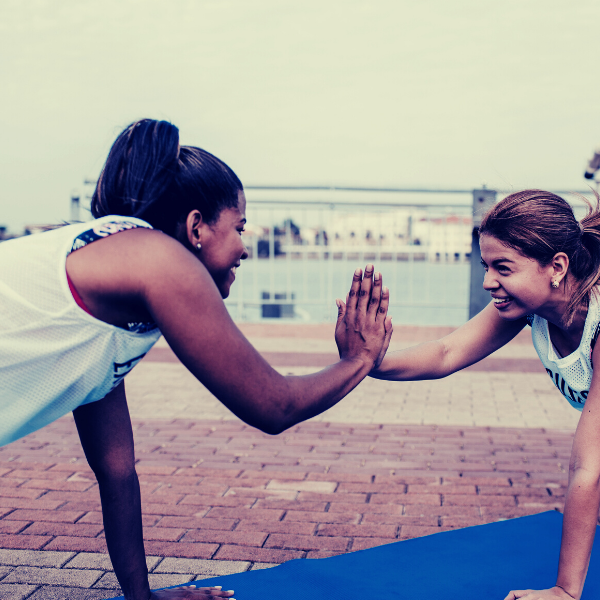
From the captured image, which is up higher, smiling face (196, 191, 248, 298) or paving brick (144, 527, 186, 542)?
smiling face (196, 191, 248, 298)

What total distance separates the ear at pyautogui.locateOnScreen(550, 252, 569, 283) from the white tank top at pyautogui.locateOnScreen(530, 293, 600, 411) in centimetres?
12

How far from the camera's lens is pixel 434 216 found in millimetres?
8477

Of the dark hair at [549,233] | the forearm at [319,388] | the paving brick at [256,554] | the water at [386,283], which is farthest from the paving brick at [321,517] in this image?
the water at [386,283]

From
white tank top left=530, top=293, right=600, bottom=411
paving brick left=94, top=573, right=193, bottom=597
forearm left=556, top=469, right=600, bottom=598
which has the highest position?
white tank top left=530, top=293, right=600, bottom=411

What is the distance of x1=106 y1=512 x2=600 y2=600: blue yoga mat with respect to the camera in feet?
7.75

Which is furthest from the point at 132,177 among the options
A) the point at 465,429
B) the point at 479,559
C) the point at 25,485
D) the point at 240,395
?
the point at 465,429

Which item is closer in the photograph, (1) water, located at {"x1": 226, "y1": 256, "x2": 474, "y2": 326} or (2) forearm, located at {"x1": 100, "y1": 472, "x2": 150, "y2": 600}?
(2) forearm, located at {"x1": 100, "y1": 472, "x2": 150, "y2": 600}

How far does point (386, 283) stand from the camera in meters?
8.88

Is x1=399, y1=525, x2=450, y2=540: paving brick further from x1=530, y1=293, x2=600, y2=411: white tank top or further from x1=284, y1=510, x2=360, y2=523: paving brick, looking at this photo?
x1=530, y1=293, x2=600, y2=411: white tank top

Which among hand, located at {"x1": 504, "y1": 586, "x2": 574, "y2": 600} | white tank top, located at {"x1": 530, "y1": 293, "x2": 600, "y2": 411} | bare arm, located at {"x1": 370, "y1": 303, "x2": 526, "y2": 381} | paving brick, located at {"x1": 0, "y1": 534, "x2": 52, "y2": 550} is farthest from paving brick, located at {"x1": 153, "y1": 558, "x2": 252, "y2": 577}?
white tank top, located at {"x1": 530, "y1": 293, "x2": 600, "y2": 411}

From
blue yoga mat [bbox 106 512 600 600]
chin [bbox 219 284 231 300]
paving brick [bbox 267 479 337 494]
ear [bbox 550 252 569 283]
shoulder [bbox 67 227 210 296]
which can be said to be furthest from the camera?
paving brick [bbox 267 479 337 494]

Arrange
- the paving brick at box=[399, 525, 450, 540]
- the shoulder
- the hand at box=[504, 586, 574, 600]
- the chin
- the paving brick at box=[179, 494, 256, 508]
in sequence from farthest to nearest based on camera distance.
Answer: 1. the paving brick at box=[179, 494, 256, 508]
2. the paving brick at box=[399, 525, 450, 540]
3. the hand at box=[504, 586, 574, 600]
4. the chin
5. the shoulder

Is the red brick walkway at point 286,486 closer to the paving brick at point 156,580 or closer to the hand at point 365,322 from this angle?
the paving brick at point 156,580

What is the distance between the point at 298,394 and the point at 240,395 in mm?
175
